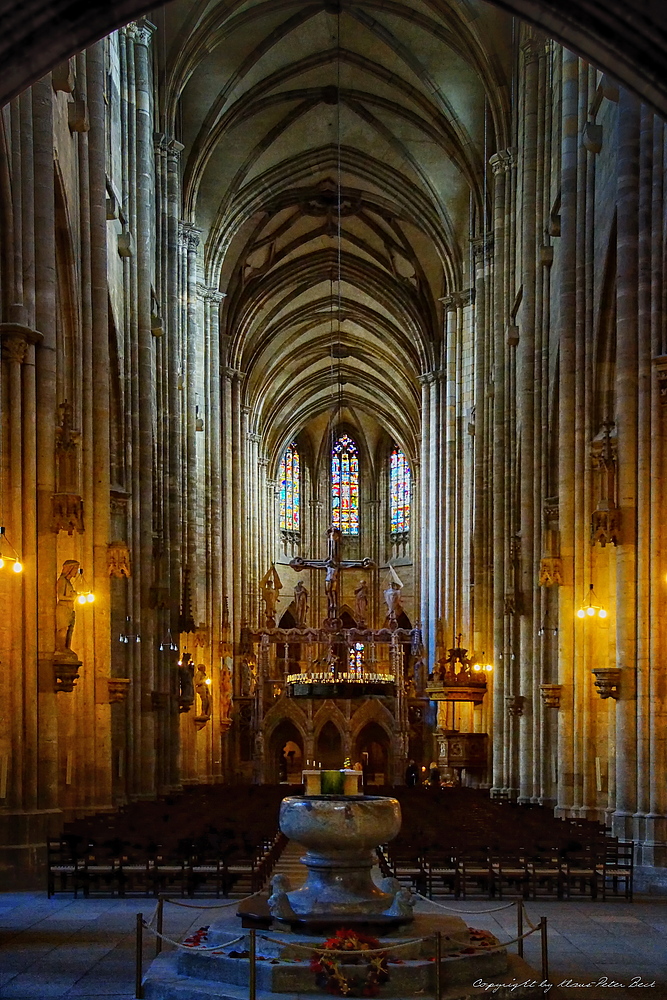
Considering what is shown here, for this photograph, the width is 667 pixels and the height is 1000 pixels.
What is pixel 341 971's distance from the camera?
1158 cm

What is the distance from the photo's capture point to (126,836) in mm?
20719

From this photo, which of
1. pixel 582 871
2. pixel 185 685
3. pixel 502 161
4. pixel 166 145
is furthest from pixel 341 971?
pixel 502 161

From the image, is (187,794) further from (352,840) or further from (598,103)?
(352,840)

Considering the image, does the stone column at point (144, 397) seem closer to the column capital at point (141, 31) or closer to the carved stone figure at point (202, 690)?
the column capital at point (141, 31)

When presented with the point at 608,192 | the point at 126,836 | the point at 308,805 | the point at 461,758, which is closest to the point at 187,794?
the point at 461,758

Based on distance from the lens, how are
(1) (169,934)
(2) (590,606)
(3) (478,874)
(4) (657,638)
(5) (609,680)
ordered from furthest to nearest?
(2) (590,606), (5) (609,680), (4) (657,638), (3) (478,874), (1) (169,934)

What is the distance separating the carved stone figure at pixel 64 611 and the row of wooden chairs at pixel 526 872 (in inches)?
240

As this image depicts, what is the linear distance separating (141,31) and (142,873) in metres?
23.5

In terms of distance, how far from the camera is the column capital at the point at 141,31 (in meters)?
34.3

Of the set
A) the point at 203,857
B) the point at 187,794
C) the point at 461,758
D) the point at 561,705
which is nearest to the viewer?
the point at 203,857

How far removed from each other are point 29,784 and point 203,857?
9.57 ft

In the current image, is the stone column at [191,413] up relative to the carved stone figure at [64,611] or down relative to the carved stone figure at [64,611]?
up

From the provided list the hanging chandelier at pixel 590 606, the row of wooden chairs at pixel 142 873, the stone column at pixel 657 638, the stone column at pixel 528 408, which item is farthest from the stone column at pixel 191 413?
the stone column at pixel 657 638

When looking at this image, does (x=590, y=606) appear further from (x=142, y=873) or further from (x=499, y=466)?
(x=499, y=466)
